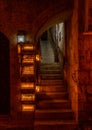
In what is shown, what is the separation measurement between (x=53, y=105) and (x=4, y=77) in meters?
2.49

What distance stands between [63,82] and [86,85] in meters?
4.14

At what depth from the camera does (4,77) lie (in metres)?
11.6

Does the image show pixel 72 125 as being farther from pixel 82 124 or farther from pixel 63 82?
pixel 63 82

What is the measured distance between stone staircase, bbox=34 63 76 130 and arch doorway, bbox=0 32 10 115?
1.40 metres

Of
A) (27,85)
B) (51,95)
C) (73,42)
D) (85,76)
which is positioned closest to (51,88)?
(51,95)

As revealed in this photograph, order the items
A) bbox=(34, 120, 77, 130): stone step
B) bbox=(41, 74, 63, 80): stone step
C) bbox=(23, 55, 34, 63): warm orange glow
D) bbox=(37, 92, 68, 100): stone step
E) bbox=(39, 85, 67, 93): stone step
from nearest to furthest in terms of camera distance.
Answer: bbox=(23, 55, 34, 63): warm orange glow < bbox=(34, 120, 77, 130): stone step < bbox=(37, 92, 68, 100): stone step < bbox=(39, 85, 67, 93): stone step < bbox=(41, 74, 63, 80): stone step

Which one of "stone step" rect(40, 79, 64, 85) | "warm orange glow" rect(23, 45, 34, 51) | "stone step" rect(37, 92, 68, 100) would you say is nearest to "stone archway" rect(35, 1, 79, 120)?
"stone step" rect(37, 92, 68, 100)

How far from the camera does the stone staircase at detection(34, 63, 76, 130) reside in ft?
32.8

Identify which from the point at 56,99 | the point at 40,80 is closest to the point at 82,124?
the point at 56,99

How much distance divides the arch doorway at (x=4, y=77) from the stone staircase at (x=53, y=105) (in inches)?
55.2

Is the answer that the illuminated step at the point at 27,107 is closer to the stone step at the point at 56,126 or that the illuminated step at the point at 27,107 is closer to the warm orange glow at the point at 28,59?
the stone step at the point at 56,126

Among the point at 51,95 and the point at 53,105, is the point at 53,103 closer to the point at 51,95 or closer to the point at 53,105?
the point at 53,105

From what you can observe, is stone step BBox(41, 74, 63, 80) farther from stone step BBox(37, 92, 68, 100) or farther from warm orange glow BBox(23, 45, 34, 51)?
warm orange glow BBox(23, 45, 34, 51)

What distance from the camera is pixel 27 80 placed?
9.64 m
